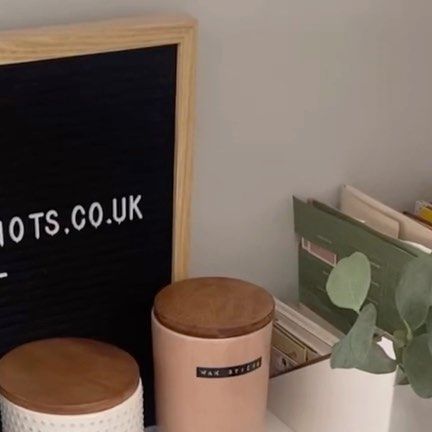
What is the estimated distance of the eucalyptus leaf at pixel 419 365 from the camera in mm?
677

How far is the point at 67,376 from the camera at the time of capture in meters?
0.71

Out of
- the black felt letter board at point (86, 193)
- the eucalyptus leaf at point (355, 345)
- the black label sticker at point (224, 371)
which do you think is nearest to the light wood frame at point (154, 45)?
the black felt letter board at point (86, 193)

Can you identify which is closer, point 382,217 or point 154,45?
point 154,45

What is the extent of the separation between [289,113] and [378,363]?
0.28m

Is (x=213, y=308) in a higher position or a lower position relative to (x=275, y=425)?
higher

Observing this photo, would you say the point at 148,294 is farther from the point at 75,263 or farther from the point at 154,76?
the point at 154,76

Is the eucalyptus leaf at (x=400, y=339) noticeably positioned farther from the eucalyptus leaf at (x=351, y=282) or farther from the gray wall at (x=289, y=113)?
the gray wall at (x=289, y=113)

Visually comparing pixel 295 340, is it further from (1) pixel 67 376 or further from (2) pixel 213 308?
(1) pixel 67 376

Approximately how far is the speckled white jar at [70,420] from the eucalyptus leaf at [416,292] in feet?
0.68

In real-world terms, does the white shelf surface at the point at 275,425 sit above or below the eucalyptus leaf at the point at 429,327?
below

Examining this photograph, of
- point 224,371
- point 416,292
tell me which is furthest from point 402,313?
point 224,371

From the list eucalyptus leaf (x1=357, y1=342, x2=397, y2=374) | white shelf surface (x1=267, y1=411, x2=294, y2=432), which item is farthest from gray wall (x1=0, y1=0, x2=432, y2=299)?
eucalyptus leaf (x1=357, y1=342, x2=397, y2=374)

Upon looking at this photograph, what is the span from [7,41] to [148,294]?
26 cm

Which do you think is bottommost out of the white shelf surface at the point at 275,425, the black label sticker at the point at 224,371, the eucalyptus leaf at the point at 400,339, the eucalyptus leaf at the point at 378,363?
the white shelf surface at the point at 275,425
